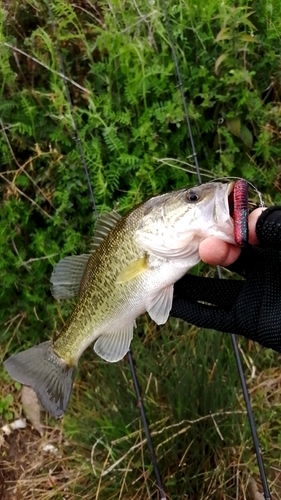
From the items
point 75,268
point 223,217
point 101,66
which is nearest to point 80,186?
point 101,66

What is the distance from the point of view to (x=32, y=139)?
328 centimetres

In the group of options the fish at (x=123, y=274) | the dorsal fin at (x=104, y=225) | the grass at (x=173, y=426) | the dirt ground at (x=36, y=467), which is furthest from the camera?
the dirt ground at (x=36, y=467)

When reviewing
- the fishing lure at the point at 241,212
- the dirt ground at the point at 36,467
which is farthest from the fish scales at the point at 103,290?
the dirt ground at the point at 36,467

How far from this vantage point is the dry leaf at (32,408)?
3213 millimetres

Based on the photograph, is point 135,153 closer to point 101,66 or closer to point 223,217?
point 101,66

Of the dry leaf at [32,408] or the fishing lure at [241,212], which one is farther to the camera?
the dry leaf at [32,408]

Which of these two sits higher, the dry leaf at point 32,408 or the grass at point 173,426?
the grass at point 173,426

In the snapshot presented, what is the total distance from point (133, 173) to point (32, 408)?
140 centimetres

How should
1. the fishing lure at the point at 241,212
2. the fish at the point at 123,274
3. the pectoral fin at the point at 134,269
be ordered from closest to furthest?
1. the fishing lure at the point at 241,212
2. the fish at the point at 123,274
3. the pectoral fin at the point at 134,269

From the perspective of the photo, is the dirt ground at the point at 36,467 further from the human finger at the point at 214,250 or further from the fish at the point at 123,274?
the human finger at the point at 214,250

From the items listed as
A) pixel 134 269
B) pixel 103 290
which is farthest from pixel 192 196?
pixel 103 290

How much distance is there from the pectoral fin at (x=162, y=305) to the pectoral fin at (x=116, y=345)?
0.18m

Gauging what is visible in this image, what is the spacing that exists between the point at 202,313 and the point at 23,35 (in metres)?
2.34

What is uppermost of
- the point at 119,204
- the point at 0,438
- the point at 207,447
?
the point at 119,204
